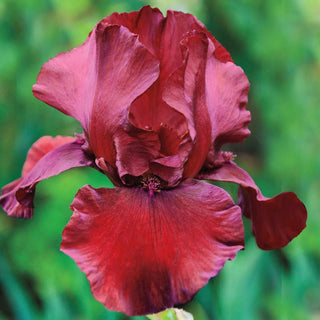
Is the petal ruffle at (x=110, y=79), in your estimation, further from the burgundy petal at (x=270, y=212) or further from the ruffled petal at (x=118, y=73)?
the burgundy petal at (x=270, y=212)

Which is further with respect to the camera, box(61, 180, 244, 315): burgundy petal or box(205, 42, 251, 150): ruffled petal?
box(205, 42, 251, 150): ruffled petal

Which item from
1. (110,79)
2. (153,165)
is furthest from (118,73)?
(153,165)

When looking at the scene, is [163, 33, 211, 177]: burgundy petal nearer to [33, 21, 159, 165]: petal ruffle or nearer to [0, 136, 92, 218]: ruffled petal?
[33, 21, 159, 165]: petal ruffle

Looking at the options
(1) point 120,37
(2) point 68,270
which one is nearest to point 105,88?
(1) point 120,37

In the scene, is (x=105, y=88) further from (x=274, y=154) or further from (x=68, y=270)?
(x=274, y=154)

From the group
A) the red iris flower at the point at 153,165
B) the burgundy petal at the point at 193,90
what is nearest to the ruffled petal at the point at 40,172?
the red iris flower at the point at 153,165

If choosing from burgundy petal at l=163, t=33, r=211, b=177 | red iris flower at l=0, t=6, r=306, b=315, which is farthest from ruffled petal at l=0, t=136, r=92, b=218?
burgundy petal at l=163, t=33, r=211, b=177

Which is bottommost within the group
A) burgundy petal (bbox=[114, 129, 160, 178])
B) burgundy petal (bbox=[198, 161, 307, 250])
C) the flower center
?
burgundy petal (bbox=[198, 161, 307, 250])

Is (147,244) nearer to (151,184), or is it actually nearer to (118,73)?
(151,184)
